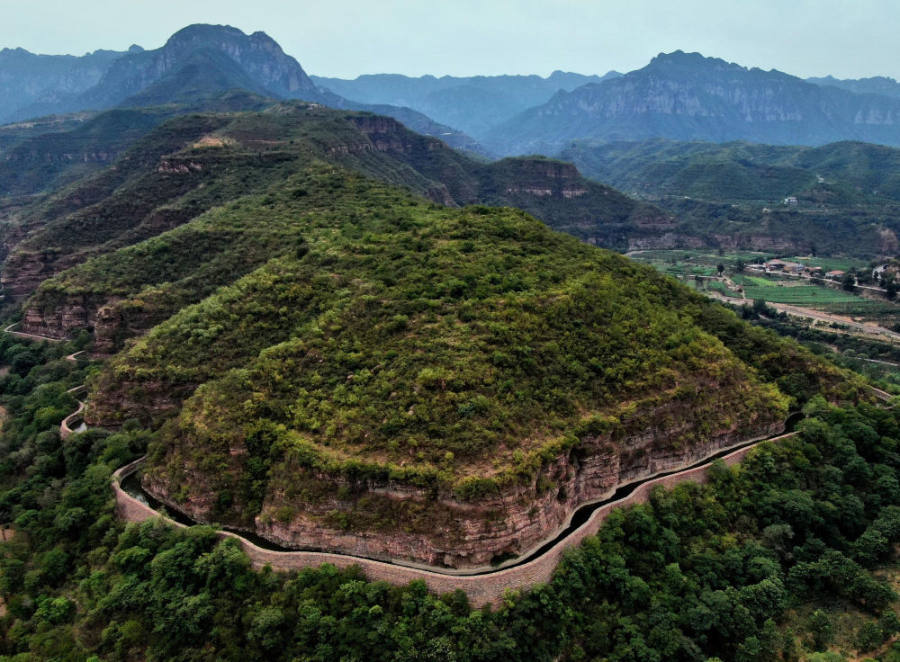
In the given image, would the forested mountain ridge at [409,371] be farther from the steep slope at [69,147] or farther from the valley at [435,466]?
the steep slope at [69,147]

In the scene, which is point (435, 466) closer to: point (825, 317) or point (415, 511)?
point (415, 511)

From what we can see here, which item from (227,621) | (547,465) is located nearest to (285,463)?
(227,621)

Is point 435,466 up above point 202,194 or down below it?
below

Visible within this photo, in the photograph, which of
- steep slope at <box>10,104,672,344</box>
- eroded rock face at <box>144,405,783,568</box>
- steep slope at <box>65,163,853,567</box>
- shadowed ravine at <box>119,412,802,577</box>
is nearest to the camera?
eroded rock face at <box>144,405,783,568</box>

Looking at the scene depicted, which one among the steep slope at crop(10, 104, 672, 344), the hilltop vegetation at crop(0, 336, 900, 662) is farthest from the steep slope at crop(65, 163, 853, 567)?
the steep slope at crop(10, 104, 672, 344)

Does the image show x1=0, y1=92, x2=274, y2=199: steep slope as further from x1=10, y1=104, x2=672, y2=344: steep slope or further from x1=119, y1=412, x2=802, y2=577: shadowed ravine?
x1=119, y1=412, x2=802, y2=577: shadowed ravine

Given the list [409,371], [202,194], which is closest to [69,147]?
[202,194]
